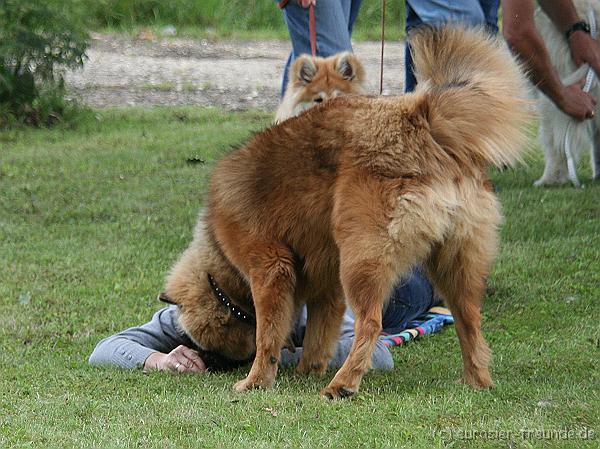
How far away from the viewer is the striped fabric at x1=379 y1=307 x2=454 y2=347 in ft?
→ 17.8

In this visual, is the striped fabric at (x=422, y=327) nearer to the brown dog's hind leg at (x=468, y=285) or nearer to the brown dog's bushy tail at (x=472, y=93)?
the brown dog's hind leg at (x=468, y=285)

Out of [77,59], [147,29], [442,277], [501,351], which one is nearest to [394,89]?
[77,59]

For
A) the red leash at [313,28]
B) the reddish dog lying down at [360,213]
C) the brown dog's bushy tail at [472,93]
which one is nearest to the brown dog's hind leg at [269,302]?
the reddish dog lying down at [360,213]

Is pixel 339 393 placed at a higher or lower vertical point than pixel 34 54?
higher

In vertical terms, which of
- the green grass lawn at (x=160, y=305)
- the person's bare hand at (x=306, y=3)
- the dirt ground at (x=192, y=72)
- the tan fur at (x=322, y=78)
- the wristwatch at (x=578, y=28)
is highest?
the person's bare hand at (x=306, y=3)

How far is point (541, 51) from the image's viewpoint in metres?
6.89

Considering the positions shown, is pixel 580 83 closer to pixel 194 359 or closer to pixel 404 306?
pixel 404 306

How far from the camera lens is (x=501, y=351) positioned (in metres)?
5.15

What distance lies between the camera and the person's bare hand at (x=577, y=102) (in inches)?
299

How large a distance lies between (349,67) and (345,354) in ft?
9.13

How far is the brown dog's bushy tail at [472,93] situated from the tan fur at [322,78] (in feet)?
9.02

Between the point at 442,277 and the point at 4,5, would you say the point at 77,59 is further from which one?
the point at 442,277

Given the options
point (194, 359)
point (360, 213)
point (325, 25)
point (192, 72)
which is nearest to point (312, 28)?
point (325, 25)

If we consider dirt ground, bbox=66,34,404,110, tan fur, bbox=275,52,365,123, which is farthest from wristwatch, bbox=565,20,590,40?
dirt ground, bbox=66,34,404,110
